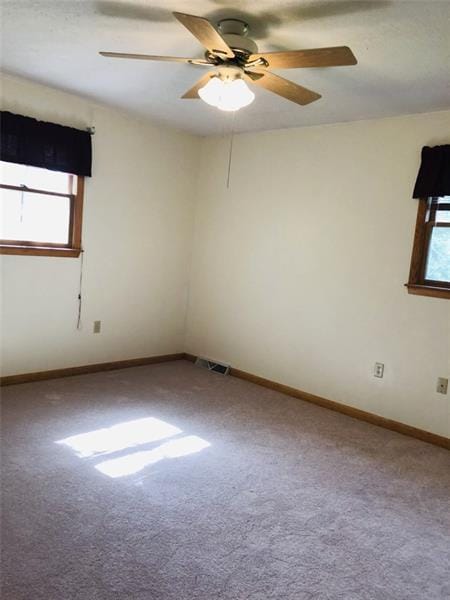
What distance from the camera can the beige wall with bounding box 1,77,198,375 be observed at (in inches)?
150

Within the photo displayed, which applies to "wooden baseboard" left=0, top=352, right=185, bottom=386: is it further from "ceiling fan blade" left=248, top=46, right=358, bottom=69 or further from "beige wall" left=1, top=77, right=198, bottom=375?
"ceiling fan blade" left=248, top=46, right=358, bottom=69

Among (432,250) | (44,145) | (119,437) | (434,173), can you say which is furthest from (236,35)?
(119,437)

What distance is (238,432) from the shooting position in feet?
10.9

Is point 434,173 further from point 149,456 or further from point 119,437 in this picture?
point 119,437

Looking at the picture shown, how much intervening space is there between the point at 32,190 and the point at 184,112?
1440mm

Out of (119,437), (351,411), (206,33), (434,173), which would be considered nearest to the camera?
(206,33)

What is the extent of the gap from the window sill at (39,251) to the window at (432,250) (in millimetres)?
2817

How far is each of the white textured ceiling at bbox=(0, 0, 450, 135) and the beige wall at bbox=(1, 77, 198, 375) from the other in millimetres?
411

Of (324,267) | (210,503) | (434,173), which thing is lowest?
(210,503)

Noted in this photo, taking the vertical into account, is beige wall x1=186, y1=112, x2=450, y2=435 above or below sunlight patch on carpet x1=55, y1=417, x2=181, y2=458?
above

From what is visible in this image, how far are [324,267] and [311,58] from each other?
2187 millimetres

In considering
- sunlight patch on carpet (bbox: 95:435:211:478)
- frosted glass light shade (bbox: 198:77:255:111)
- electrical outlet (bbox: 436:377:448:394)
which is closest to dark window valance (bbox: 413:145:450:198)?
electrical outlet (bbox: 436:377:448:394)

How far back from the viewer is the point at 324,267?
13.4 feet

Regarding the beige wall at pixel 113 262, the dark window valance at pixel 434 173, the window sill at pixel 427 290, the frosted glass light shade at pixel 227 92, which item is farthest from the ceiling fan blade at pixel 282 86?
the beige wall at pixel 113 262
